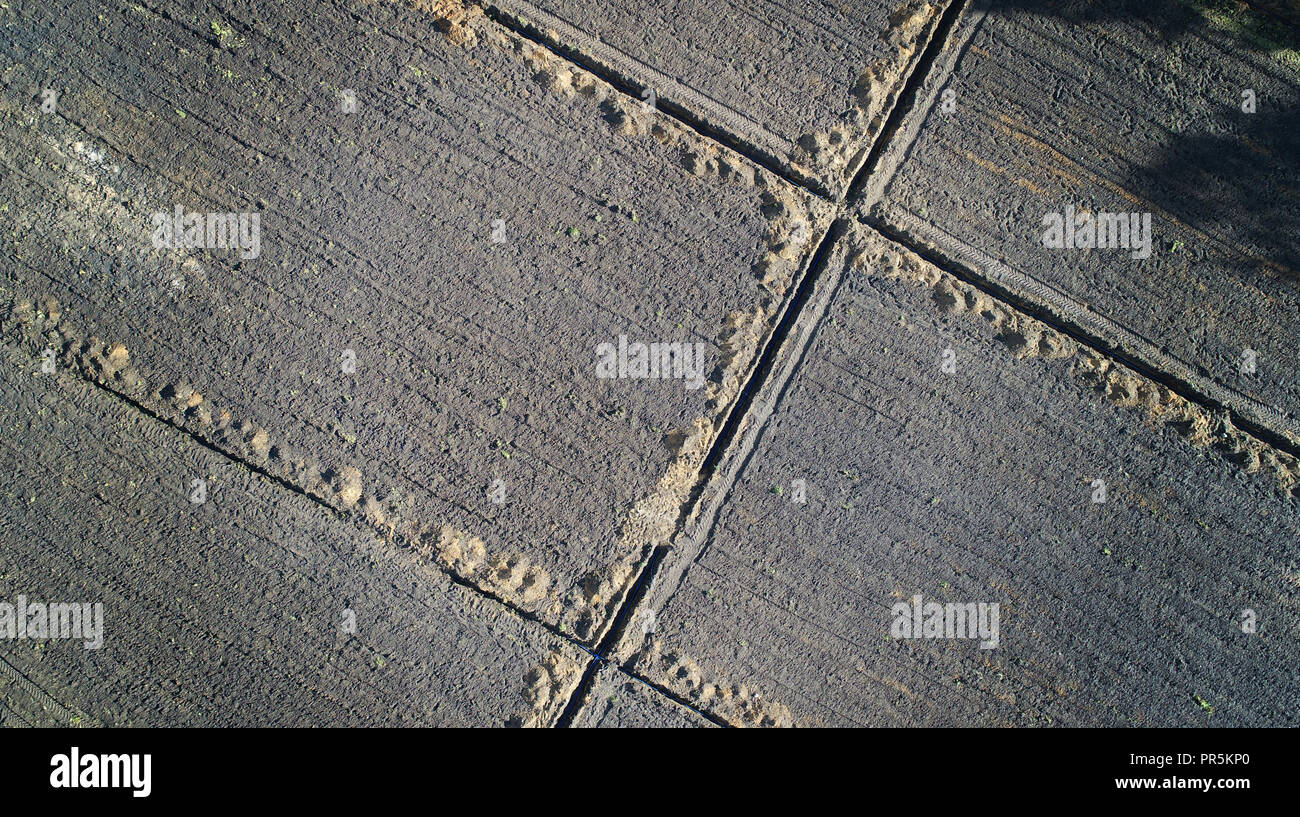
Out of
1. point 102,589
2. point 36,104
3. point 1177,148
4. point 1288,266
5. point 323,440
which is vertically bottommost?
point 102,589

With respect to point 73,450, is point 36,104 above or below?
above

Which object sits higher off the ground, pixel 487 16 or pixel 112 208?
pixel 487 16
